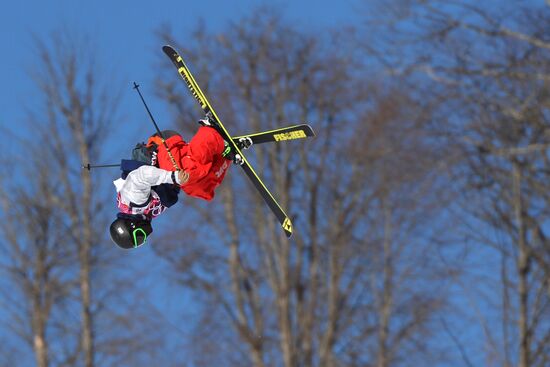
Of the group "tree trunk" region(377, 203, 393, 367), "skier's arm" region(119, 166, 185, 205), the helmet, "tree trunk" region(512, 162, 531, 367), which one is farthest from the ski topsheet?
"tree trunk" region(377, 203, 393, 367)

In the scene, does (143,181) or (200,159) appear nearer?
(200,159)

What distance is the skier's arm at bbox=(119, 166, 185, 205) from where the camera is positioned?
40.6 ft

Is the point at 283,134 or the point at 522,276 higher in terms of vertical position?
the point at 522,276

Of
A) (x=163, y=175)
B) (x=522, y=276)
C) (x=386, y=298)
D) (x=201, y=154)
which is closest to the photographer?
(x=201, y=154)

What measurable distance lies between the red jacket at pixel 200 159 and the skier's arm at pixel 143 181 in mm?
105

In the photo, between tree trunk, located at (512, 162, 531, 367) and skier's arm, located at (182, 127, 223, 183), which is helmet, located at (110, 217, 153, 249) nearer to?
skier's arm, located at (182, 127, 223, 183)

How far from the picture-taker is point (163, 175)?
40.6ft

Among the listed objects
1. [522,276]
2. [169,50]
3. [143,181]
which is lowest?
[143,181]

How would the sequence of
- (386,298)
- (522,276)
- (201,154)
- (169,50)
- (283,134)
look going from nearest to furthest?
1. (201,154)
2. (283,134)
3. (169,50)
4. (522,276)
5. (386,298)

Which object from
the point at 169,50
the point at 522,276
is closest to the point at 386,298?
the point at 522,276

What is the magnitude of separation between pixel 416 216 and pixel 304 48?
4.13m

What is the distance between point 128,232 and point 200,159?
933mm

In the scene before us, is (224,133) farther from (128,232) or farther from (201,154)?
(128,232)

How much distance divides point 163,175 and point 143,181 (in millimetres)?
190
